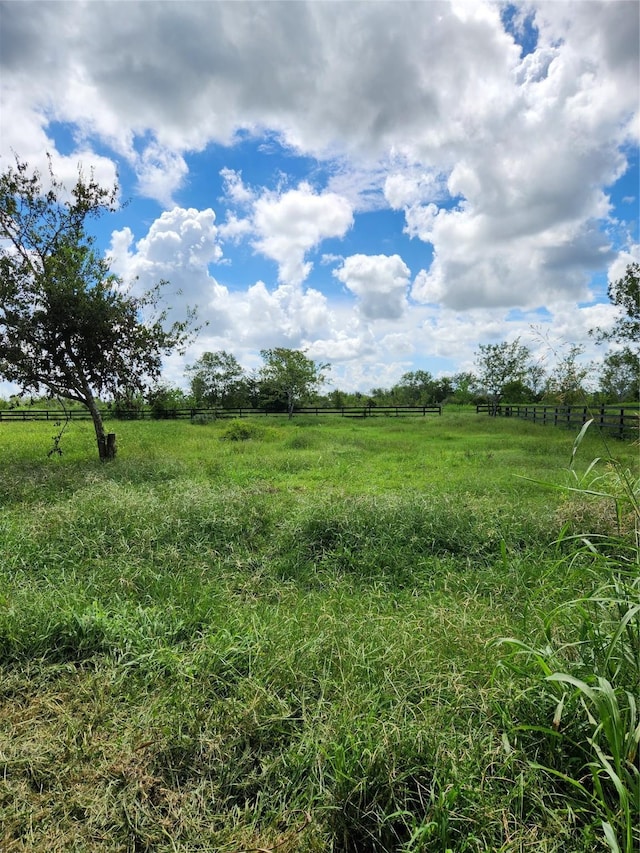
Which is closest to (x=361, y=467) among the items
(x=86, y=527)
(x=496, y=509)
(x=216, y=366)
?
(x=496, y=509)

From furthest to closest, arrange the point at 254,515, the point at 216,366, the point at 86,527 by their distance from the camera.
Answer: the point at 216,366
the point at 254,515
the point at 86,527

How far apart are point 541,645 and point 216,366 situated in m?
55.0

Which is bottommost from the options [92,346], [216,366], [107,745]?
[107,745]

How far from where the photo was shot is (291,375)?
128 feet

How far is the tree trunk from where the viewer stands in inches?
497

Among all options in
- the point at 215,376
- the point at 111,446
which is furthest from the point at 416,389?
the point at 111,446

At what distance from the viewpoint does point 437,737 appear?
101 inches

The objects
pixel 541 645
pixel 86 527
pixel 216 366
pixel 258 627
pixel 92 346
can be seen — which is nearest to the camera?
pixel 541 645

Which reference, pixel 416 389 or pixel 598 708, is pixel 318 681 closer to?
pixel 598 708

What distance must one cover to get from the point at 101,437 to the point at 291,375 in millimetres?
26635

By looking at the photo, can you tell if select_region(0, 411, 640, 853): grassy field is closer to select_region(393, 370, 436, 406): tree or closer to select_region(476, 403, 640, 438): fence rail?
select_region(476, 403, 640, 438): fence rail

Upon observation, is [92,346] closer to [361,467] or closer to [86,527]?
[86,527]

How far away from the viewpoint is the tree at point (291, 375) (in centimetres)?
3897

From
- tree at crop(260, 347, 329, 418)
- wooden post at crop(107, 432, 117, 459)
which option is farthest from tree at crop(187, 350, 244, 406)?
wooden post at crop(107, 432, 117, 459)
